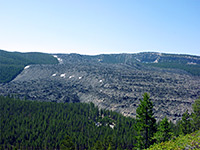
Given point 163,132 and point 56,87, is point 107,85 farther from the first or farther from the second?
point 163,132

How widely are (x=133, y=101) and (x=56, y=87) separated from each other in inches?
2330

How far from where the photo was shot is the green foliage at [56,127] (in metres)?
69.7

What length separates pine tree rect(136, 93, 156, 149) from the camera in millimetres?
35062

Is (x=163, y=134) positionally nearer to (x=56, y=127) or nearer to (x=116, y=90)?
(x=56, y=127)

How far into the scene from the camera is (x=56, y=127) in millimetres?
78750

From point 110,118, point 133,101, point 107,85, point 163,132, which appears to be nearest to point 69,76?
point 107,85

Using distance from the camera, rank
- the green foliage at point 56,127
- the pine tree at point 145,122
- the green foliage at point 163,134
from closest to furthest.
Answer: the green foliage at point 163,134 → the pine tree at point 145,122 → the green foliage at point 56,127

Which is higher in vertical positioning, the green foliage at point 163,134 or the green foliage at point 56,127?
the green foliage at point 163,134

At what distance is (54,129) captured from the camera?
7756 cm

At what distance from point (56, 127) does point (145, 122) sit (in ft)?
169

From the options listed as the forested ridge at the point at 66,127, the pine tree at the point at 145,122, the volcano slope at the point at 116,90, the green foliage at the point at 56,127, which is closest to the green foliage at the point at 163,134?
the pine tree at the point at 145,122

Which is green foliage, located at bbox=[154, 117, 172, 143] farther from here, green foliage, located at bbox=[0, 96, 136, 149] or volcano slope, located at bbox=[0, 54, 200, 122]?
volcano slope, located at bbox=[0, 54, 200, 122]

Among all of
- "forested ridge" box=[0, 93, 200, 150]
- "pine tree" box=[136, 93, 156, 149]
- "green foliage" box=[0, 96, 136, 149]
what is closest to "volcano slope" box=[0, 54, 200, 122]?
"forested ridge" box=[0, 93, 200, 150]

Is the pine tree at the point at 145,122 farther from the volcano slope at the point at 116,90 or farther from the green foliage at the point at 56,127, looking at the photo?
the volcano slope at the point at 116,90
